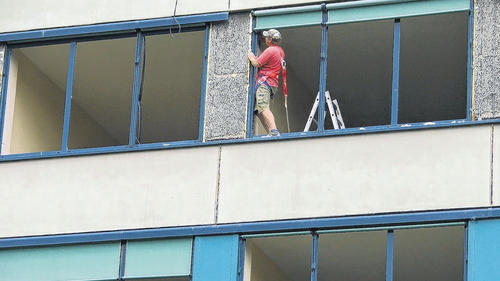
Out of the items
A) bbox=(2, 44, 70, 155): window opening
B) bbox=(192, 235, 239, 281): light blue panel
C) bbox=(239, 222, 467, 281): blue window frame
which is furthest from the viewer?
bbox=(2, 44, 70, 155): window opening

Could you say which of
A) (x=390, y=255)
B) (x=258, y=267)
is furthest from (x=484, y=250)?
(x=258, y=267)

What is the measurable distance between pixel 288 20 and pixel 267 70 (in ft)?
2.95

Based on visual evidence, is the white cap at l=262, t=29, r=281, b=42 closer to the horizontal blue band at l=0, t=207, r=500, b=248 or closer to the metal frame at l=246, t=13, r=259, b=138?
the metal frame at l=246, t=13, r=259, b=138

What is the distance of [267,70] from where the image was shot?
29.7m

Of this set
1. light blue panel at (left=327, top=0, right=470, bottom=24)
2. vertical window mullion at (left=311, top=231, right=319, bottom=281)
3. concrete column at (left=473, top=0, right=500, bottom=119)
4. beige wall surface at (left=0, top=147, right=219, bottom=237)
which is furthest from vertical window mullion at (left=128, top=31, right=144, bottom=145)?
concrete column at (left=473, top=0, right=500, bottom=119)

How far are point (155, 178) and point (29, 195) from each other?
2256 mm

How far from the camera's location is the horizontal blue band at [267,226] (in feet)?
90.0

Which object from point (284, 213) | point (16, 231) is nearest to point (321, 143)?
point (284, 213)

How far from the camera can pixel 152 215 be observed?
95.5 feet

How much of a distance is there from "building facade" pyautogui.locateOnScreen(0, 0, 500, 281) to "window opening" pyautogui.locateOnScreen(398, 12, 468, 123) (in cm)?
5

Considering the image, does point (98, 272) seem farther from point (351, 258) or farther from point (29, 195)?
point (351, 258)

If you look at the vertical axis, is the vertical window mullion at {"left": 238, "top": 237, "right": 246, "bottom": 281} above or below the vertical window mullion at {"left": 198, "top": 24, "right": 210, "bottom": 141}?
below

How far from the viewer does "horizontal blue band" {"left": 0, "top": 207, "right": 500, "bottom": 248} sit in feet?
90.0

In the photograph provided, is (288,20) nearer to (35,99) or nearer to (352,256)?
(352,256)
